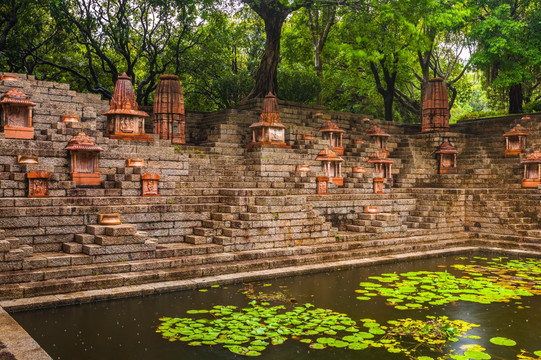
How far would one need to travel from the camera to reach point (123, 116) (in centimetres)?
1312

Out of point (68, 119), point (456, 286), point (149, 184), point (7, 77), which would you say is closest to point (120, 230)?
point (149, 184)

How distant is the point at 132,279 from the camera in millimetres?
8078

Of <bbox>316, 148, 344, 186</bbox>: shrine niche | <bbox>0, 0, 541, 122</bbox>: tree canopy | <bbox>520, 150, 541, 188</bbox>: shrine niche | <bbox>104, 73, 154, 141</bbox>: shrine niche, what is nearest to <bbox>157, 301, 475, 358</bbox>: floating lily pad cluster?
<bbox>104, 73, 154, 141</bbox>: shrine niche

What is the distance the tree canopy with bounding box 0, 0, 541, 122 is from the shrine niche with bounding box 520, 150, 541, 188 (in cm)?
605

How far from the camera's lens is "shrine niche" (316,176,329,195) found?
555 inches

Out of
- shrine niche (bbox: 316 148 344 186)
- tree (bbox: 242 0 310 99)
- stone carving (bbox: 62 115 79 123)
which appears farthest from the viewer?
tree (bbox: 242 0 310 99)

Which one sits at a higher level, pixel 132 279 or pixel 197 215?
pixel 197 215

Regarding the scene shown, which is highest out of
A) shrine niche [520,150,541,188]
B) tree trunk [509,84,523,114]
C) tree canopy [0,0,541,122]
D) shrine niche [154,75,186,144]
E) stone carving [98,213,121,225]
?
tree canopy [0,0,541,122]

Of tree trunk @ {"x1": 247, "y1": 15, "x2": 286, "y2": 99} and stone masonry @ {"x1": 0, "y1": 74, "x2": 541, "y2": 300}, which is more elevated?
tree trunk @ {"x1": 247, "y1": 15, "x2": 286, "y2": 99}

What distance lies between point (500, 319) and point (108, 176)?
8.18 m

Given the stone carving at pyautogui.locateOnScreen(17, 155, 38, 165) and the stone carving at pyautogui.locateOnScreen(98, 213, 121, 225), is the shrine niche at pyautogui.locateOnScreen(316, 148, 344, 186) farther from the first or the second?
the stone carving at pyautogui.locateOnScreen(17, 155, 38, 165)

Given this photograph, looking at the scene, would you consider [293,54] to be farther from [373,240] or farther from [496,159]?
[373,240]

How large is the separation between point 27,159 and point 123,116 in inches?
147

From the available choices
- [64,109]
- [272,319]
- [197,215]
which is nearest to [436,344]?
[272,319]
